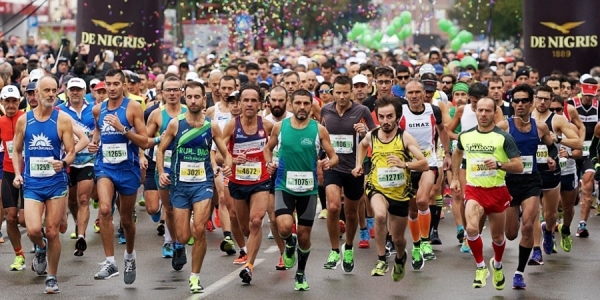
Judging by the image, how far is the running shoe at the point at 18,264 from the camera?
1388 centimetres

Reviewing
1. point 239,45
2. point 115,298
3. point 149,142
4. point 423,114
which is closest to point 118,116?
point 149,142

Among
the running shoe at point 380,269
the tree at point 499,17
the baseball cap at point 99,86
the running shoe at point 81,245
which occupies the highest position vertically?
the tree at point 499,17

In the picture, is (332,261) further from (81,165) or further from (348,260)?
(81,165)

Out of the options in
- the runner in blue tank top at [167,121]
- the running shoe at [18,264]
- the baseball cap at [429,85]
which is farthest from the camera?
the baseball cap at [429,85]

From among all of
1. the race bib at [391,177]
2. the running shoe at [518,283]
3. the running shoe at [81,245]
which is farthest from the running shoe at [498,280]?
the running shoe at [81,245]

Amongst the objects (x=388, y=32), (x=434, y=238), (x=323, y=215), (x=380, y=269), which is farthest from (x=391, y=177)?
(x=388, y=32)

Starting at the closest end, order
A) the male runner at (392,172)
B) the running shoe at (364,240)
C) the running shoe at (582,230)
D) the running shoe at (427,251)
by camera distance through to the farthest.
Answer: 1. the male runner at (392,172)
2. the running shoe at (427,251)
3. the running shoe at (364,240)
4. the running shoe at (582,230)

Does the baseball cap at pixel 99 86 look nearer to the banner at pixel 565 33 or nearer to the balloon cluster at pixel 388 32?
the banner at pixel 565 33

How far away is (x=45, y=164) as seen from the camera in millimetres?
12578

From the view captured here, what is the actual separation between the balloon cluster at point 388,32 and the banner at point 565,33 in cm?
2044

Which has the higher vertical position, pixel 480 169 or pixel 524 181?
pixel 480 169

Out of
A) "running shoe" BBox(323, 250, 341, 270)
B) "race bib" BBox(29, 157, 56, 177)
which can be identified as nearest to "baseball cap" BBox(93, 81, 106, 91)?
"race bib" BBox(29, 157, 56, 177)

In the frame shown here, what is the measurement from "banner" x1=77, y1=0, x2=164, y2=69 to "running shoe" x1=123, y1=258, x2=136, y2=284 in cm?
1459

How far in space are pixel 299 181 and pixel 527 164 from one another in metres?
2.14
